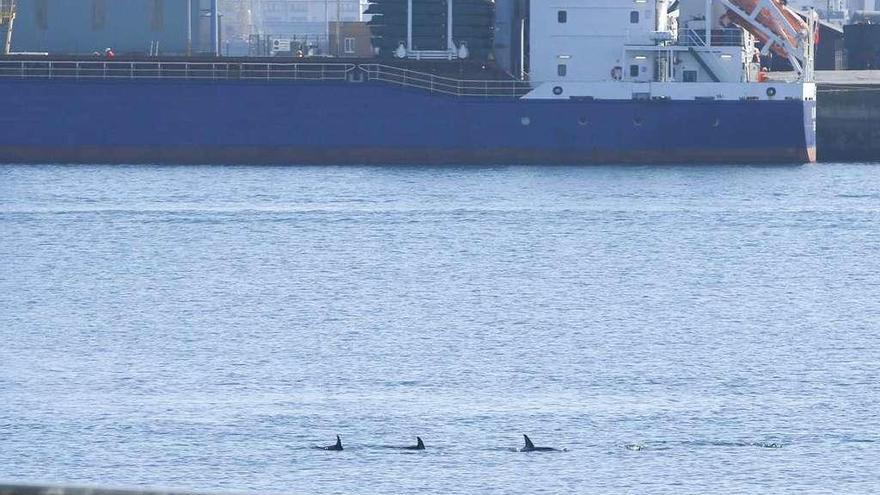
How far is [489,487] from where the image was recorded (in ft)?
74.8

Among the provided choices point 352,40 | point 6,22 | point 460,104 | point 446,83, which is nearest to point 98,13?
point 6,22

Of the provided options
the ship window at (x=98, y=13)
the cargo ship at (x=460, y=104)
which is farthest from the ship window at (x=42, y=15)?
the cargo ship at (x=460, y=104)

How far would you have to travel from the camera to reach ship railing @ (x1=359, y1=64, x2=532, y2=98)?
6562 centimetres

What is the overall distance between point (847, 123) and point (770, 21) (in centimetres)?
822

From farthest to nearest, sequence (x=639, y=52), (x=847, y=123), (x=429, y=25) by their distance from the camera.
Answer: (x=847, y=123) < (x=429, y=25) < (x=639, y=52)

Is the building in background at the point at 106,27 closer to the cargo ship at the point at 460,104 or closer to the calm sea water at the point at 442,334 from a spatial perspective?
the cargo ship at the point at 460,104

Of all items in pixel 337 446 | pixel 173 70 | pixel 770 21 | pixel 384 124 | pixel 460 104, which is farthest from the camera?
pixel 770 21

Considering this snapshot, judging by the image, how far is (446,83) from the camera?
6612 centimetres

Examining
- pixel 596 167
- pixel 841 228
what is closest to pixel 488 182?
pixel 596 167

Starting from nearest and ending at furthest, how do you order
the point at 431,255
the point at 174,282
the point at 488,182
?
the point at 174,282, the point at 431,255, the point at 488,182

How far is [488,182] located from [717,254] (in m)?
15.7

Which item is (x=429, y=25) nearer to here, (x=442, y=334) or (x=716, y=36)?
(x=716, y=36)

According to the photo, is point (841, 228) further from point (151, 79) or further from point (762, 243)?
point (151, 79)

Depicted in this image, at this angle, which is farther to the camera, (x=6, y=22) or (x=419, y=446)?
→ (x=6, y=22)
